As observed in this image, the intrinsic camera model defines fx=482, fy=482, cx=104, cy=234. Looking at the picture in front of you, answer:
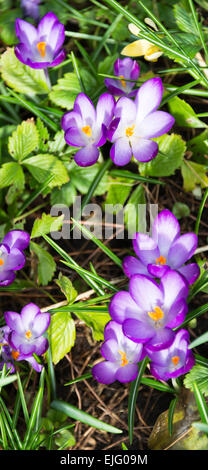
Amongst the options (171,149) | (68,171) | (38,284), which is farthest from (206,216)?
(38,284)

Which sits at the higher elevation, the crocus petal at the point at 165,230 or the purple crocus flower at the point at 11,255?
the crocus petal at the point at 165,230

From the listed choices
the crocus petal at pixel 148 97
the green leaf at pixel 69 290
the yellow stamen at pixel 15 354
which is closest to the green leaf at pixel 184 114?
the crocus petal at pixel 148 97

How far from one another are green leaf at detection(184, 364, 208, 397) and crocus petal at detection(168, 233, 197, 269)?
0.28 metres

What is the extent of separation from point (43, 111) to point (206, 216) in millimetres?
664

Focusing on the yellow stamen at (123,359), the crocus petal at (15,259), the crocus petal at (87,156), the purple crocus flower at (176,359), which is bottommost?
the yellow stamen at (123,359)

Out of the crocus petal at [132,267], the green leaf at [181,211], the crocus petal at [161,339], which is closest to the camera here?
the crocus petal at [161,339]

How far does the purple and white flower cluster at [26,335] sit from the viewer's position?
1.36 metres

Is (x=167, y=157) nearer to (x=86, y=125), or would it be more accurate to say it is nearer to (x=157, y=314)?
(x=86, y=125)

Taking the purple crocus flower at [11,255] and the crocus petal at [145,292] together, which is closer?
the crocus petal at [145,292]

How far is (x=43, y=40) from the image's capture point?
1.61 metres

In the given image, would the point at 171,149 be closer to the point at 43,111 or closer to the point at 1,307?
the point at 43,111

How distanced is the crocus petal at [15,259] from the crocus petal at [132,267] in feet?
1.17

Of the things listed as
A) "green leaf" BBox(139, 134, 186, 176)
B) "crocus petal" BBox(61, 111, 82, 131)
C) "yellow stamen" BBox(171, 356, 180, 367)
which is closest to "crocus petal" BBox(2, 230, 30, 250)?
"crocus petal" BBox(61, 111, 82, 131)

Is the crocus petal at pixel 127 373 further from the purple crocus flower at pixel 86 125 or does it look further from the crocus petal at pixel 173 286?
the purple crocus flower at pixel 86 125
